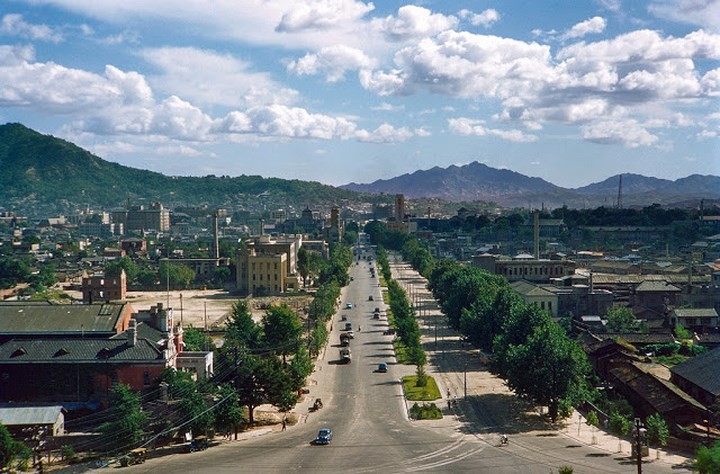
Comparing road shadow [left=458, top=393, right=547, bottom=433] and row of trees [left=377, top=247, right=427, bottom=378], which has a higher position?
row of trees [left=377, top=247, right=427, bottom=378]

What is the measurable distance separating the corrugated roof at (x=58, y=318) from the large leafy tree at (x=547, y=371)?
22.8 meters

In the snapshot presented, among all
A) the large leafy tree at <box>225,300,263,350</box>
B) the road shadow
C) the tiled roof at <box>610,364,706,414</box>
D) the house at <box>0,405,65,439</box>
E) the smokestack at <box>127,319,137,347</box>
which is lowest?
the road shadow

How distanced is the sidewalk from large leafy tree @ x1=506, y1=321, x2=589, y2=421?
1366mm

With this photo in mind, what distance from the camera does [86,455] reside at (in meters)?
37.1

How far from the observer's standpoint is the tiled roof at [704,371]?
42.1 metres

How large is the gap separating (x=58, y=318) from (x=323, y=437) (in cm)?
1895

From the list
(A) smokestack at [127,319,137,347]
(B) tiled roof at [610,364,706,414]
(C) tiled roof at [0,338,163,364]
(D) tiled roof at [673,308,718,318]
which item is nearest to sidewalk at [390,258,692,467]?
(B) tiled roof at [610,364,706,414]

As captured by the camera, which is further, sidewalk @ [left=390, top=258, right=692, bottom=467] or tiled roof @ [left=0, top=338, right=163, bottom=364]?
tiled roof @ [left=0, top=338, right=163, bottom=364]

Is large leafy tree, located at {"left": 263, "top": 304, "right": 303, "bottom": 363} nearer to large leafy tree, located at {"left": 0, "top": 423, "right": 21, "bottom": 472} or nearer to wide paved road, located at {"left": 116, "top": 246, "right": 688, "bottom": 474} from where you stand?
wide paved road, located at {"left": 116, "top": 246, "right": 688, "bottom": 474}

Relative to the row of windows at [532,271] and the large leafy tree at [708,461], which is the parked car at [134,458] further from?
the row of windows at [532,271]

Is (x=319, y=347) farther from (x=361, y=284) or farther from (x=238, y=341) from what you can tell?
(x=361, y=284)

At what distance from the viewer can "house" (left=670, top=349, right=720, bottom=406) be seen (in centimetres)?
4162

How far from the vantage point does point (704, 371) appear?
44.0 m

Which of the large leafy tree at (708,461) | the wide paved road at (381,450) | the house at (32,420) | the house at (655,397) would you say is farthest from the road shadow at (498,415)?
the house at (32,420)
